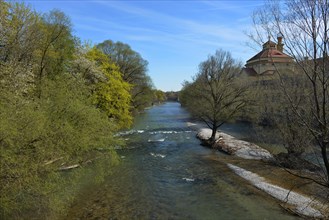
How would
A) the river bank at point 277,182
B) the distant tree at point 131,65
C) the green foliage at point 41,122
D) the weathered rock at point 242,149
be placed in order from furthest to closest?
the distant tree at point 131,65
the weathered rock at point 242,149
the river bank at point 277,182
the green foliage at point 41,122

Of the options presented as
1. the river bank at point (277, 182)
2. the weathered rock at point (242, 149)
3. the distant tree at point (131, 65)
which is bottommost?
the river bank at point (277, 182)

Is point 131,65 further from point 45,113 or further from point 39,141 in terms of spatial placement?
point 39,141

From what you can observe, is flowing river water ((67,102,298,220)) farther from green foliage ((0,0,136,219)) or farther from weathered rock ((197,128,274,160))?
weathered rock ((197,128,274,160))

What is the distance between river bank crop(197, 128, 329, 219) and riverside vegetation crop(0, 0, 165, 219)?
935 cm

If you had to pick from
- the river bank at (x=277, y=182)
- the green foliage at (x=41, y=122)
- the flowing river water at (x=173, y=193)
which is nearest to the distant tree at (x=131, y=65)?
the green foliage at (x=41, y=122)

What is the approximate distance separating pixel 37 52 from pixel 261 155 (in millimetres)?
20267

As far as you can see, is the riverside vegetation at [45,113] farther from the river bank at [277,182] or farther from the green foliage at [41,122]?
the river bank at [277,182]

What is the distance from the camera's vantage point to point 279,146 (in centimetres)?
2798

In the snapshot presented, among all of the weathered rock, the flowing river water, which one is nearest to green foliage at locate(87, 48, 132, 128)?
the flowing river water

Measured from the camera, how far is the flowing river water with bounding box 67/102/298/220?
44.5 ft

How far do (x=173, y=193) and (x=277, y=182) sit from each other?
266 inches

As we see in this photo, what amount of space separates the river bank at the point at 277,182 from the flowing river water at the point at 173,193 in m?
0.73

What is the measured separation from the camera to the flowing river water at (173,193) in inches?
534

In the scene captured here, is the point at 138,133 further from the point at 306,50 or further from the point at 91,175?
the point at 306,50
